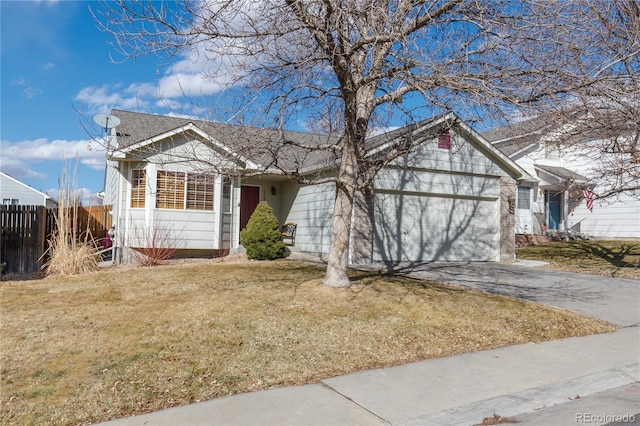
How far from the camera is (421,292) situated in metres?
9.03

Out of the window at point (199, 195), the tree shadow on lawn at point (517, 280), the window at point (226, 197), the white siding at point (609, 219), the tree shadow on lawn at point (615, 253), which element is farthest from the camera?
the white siding at point (609, 219)

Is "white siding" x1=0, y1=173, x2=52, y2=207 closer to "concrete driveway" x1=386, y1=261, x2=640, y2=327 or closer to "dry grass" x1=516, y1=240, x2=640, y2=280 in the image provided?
"concrete driveway" x1=386, y1=261, x2=640, y2=327

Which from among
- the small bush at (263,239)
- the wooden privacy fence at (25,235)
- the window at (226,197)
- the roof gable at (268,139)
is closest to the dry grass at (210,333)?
the wooden privacy fence at (25,235)

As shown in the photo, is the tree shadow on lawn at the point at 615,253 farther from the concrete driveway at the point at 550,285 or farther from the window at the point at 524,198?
the window at the point at 524,198

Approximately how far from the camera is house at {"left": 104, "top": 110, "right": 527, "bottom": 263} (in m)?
13.2

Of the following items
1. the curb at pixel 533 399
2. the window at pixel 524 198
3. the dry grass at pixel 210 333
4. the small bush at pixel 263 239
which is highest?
the window at pixel 524 198

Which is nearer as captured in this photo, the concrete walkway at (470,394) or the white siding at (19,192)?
the concrete walkway at (470,394)

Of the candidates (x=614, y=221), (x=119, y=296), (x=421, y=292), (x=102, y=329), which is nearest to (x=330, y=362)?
(x=102, y=329)

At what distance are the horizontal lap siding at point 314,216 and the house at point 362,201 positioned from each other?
32 mm

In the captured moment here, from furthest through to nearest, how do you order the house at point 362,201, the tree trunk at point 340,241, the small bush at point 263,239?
1. the house at point 362,201
2. the small bush at point 263,239
3. the tree trunk at point 340,241

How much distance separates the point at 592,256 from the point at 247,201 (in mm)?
12735

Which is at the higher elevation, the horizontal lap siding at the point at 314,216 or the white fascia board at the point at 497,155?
the white fascia board at the point at 497,155

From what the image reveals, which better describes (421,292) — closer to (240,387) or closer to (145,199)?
(240,387)

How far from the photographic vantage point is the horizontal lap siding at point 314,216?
1398 cm
